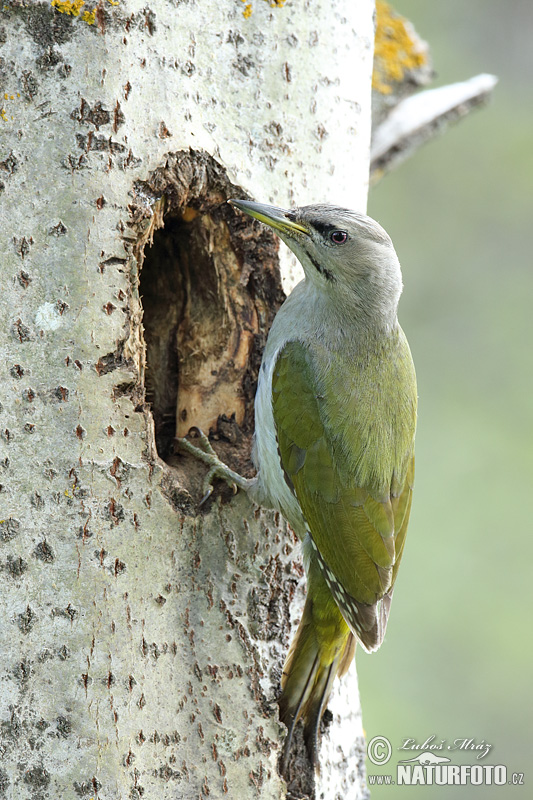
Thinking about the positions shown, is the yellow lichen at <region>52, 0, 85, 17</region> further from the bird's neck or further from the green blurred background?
the green blurred background

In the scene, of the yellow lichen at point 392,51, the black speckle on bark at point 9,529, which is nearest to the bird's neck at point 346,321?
the black speckle on bark at point 9,529

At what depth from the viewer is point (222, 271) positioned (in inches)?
109

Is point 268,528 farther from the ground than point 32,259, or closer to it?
closer to it

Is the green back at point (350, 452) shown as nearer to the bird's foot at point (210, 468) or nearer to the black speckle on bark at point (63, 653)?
the bird's foot at point (210, 468)

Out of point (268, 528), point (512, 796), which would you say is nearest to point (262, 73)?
point (268, 528)

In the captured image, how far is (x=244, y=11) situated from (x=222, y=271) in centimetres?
76

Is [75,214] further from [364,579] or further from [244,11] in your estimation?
[364,579]

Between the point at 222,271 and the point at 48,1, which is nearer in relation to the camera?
the point at 48,1

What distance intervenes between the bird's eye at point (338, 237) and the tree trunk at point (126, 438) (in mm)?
167

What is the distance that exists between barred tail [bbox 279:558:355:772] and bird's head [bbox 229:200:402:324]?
921mm

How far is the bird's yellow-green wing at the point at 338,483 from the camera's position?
2.71 meters

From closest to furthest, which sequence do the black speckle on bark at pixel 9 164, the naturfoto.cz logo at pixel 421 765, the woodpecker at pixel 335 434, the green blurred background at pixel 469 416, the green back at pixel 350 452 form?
the black speckle on bark at pixel 9 164, the woodpecker at pixel 335 434, the green back at pixel 350 452, the naturfoto.cz logo at pixel 421 765, the green blurred background at pixel 469 416

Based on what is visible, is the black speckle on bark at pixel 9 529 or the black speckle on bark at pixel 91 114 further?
the black speckle on bark at pixel 91 114

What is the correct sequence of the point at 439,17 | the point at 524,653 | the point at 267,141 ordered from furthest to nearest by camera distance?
the point at 439,17
the point at 524,653
the point at 267,141
